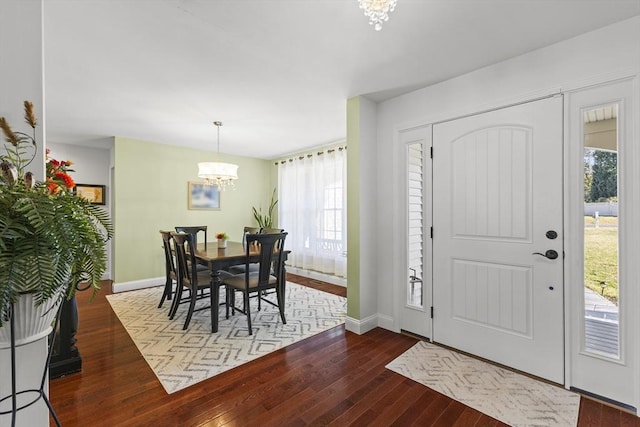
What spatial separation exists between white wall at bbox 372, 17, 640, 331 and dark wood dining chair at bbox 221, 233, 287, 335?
0.94 meters

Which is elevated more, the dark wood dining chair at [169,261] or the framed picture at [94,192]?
the framed picture at [94,192]

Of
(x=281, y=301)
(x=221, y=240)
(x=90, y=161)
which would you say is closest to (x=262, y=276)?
(x=281, y=301)

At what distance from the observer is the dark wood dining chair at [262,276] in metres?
2.93

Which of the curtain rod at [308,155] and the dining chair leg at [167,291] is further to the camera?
the curtain rod at [308,155]

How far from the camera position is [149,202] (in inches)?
189

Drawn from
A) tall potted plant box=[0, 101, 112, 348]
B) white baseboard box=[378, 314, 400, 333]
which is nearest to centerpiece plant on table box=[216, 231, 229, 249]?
white baseboard box=[378, 314, 400, 333]

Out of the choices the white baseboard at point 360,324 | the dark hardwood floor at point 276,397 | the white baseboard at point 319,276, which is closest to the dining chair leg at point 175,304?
the dark hardwood floor at point 276,397

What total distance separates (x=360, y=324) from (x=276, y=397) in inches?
49.3

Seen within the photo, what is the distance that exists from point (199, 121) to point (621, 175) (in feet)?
13.7

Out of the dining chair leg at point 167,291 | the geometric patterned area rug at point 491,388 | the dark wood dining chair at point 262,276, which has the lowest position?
the geometric patterned area rug at point 491,388

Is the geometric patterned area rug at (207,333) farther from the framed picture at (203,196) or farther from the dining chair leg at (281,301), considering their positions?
the framed picture at (203,196)

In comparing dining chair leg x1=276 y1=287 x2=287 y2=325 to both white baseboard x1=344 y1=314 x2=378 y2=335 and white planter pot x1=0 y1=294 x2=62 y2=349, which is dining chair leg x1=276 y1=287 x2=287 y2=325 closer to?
white baseboard x1=344 y1=314 x2=378 y2=335

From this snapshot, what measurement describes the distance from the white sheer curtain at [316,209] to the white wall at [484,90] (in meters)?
1.70

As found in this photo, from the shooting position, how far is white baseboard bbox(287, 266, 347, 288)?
488cm
